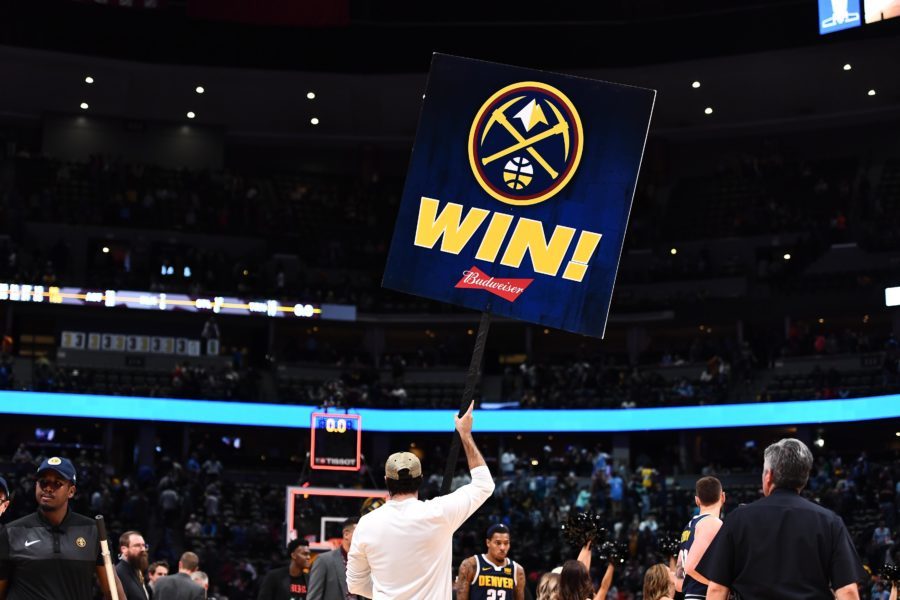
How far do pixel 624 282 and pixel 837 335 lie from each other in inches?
300

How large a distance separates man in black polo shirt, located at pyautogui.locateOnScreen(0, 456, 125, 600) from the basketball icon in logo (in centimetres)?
304

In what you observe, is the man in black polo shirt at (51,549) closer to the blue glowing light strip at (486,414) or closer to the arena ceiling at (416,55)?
the blue glowing light strip at (486,414)

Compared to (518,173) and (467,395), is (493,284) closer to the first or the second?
(518,173)

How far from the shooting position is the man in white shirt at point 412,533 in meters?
6.41

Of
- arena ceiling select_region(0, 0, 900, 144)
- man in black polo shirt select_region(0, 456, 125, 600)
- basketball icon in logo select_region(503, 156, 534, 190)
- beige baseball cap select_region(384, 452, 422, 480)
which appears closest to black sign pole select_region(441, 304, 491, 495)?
beige baseball cap select_region(384, 452, 422, 480)

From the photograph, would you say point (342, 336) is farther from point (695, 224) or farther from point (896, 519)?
point (896, 519)

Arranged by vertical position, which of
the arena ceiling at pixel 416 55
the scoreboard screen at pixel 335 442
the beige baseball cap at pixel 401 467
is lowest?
the beige baseball cap at pixel 401 467

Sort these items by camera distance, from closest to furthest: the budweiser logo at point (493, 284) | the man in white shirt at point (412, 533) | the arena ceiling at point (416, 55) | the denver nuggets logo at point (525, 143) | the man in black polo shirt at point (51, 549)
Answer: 1. the man in black polo shirt at point (51, 549)
2. the man in white shirt at point (412, 533)
3. the budweiser logo at point (493, 284)
4. the denver nuggets logo at point (525, 143)
5. the arena ceiling at point (416, 55)

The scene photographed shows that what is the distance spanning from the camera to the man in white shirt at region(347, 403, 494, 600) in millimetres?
6410

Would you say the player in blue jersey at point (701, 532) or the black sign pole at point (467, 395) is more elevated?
the black sign pole at point (467, 395)

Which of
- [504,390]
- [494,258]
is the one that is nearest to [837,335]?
[504,390]

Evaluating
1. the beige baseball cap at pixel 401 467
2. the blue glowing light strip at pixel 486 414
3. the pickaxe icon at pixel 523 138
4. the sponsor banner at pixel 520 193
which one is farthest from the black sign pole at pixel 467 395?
the blue glowing light strip at pixel 486 414

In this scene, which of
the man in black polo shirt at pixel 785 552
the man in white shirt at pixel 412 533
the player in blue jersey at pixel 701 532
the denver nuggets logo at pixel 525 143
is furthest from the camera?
the player in blue jersey at pixel 701 532

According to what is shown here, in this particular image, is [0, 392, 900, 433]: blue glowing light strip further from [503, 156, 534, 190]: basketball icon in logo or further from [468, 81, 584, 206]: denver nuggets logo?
[503, 156, 534, 190]: basketball icon in logo
